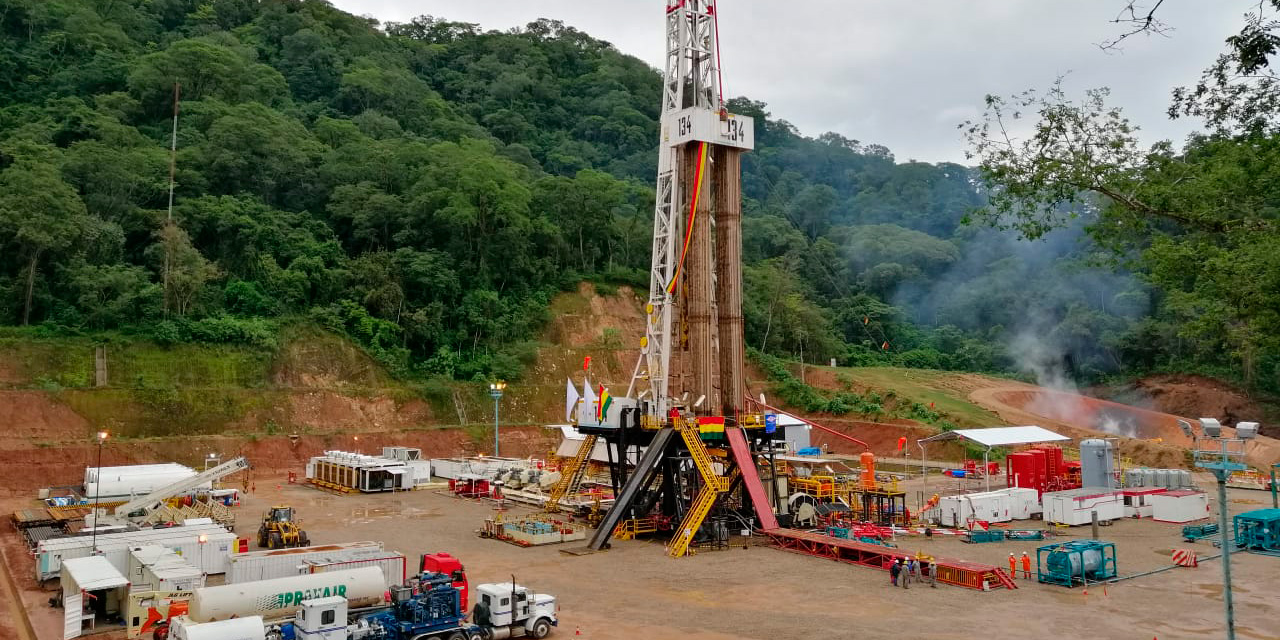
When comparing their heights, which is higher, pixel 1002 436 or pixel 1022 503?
pixel 1002 436

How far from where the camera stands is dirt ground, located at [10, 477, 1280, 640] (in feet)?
60.4

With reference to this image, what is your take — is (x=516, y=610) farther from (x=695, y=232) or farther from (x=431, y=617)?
(x=695, y=232)

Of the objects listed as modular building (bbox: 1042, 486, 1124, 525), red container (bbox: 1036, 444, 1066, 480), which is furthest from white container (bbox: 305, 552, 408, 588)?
red container (bbox: 1036, 444, 1066, 480)

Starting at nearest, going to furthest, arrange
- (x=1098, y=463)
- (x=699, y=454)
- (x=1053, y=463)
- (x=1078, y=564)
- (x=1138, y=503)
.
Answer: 1. (x=1078, y=564)
2. (x=699, y=454)
3. (x=1138, y=503)
4. (x=1098, y=463)
5. (x=1053, y=463)

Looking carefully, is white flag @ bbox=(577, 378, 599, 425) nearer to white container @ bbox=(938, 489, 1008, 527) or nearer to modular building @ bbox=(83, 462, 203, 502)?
white container @ bbox=(938, 489, 1008, 527)

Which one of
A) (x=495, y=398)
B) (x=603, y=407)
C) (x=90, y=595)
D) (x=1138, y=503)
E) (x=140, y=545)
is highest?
(x=603, y=407)

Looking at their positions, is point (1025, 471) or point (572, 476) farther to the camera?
point (1025, 471)

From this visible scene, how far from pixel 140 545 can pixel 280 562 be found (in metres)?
4.75

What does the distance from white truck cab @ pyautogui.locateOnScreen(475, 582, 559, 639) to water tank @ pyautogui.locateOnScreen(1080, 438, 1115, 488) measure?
94.1 ft

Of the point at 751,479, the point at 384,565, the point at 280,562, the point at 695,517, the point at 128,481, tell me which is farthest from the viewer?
the point at 128,481

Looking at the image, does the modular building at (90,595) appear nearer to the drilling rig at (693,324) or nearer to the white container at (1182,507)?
the drilling rig at (693,324)

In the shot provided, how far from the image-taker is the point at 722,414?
101ft

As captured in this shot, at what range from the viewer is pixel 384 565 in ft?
71.1

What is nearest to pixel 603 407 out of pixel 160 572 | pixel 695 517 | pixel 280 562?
pixel 695 517
